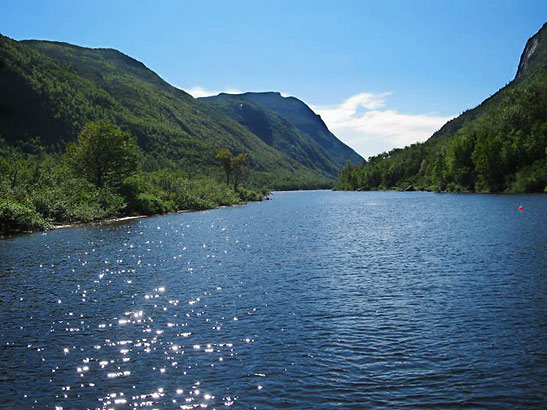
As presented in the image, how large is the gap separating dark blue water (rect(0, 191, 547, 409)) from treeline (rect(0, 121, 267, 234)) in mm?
A: 25066

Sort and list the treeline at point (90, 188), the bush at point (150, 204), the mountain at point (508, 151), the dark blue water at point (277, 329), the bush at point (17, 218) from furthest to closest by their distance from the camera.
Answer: the mountain at point (508, 151) < the bush at point (150, 204) < the treeline at point (90, 188) < the bush at point (17, 218) < the dark blue water at point (277, 329)

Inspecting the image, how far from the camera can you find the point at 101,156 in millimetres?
84812

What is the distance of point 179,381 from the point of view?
548 inches

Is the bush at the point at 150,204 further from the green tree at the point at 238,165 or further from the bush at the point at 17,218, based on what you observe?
the green tree at the point at 238,165

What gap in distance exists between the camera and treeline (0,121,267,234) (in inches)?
2277

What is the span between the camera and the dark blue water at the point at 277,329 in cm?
1312

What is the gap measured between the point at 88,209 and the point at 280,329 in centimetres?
5808


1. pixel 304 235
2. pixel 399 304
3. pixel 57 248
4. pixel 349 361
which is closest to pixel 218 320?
pixel 349 361

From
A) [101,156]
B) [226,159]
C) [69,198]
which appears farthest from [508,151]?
[69,198]

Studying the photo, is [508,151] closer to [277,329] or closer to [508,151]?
[508,151]

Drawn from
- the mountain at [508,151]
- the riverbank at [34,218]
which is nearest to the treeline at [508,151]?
the mountain at [508,151]

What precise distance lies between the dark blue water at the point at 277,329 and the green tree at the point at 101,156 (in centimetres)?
5065

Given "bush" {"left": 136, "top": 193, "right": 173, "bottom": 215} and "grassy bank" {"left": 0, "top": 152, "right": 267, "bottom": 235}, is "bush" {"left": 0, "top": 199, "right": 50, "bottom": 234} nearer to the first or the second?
"grassy bank" {"left": 0, "top": 152, "right": 267, "bottom": 235}

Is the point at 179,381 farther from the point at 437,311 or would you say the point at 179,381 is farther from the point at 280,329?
the point at 437,311
